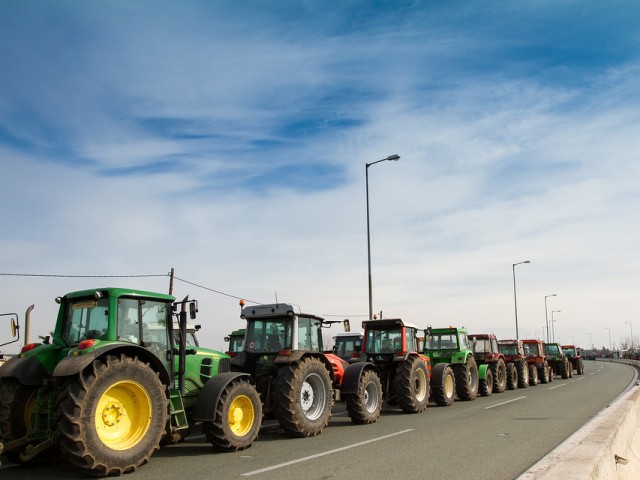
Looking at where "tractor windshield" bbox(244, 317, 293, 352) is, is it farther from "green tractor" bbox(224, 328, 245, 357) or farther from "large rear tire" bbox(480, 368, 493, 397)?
"large rear tire" bbox(480, 368, 493, 397)

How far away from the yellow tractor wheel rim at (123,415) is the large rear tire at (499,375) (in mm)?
16883

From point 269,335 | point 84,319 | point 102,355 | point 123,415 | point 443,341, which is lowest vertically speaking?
point 123,415

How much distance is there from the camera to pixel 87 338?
317 inches

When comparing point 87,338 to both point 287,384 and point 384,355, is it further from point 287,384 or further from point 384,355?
point 384,355

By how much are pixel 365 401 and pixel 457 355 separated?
6835mm

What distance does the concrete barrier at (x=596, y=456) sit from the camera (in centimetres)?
578

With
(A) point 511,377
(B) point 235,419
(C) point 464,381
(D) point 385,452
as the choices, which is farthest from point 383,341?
(A) point 511,377

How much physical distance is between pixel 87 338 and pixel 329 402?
16.1 feet

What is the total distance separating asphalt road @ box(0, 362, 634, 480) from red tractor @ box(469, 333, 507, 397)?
692 centimetres

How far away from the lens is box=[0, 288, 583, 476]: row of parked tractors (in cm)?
704

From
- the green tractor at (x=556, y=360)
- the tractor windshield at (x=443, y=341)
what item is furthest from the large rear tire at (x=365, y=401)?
the green tractor at (x=556, y=360)

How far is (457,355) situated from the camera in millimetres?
18469

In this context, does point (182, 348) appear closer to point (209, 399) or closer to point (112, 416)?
point (209, 399)

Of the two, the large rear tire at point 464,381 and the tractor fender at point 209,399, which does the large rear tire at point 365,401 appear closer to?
the tractor fender at point 209,399
